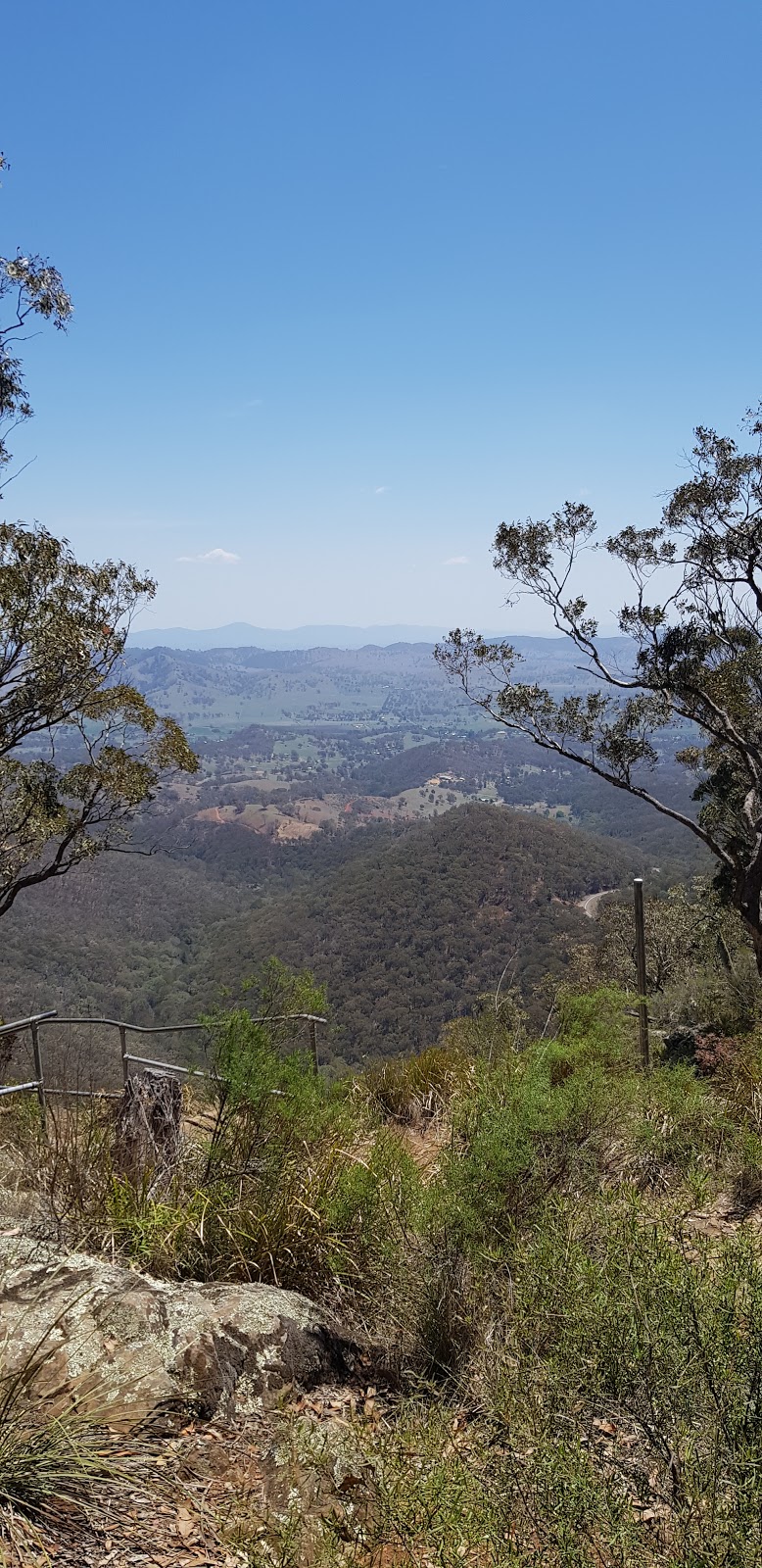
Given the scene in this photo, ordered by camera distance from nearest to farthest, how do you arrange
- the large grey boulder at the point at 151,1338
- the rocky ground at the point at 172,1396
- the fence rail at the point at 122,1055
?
the rocky ground at the point at 172,1396 < the large grey boulder at the point at 151,1338 < the fence rail at the point at 122,1055

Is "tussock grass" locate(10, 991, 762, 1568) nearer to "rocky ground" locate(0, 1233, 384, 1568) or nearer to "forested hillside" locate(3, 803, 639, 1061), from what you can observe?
"rocky ground" locate(0, 1233, 384, 1568)

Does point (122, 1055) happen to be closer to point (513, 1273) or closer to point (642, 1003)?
point (642, 1003)

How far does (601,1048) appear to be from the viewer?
471cm

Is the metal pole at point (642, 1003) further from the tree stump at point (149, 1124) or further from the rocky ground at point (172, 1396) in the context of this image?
the rocky ground at point (172, 1396)

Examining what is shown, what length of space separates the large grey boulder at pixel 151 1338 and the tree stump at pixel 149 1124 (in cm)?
70

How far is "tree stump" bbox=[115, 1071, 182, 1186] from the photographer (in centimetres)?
372

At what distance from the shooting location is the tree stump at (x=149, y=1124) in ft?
12.2

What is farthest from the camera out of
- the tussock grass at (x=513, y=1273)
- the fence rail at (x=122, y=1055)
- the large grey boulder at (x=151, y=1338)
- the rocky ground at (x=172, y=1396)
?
the fence rail at (x=122, y=1055)

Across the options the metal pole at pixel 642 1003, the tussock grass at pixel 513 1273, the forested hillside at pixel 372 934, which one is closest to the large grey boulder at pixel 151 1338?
the tussock grass at pixel 513 1273

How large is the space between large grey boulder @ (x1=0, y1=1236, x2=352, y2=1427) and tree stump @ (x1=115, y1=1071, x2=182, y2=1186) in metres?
0.70

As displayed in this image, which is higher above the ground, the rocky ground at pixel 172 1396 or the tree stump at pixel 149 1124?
the tree stump at pixel 149 1124

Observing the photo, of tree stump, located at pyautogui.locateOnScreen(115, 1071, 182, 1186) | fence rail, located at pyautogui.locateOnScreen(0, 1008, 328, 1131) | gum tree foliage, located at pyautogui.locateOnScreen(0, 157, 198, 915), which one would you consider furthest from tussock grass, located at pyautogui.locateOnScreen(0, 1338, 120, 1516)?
gum tree foliage, located at pyautogui.locateOnScreen(0, 157, 198, 915)

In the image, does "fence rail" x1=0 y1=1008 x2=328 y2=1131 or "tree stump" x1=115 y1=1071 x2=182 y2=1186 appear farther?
"fence rail" x1=0 y1=1008 x2=328 y2=1131

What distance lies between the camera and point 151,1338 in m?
2.63
